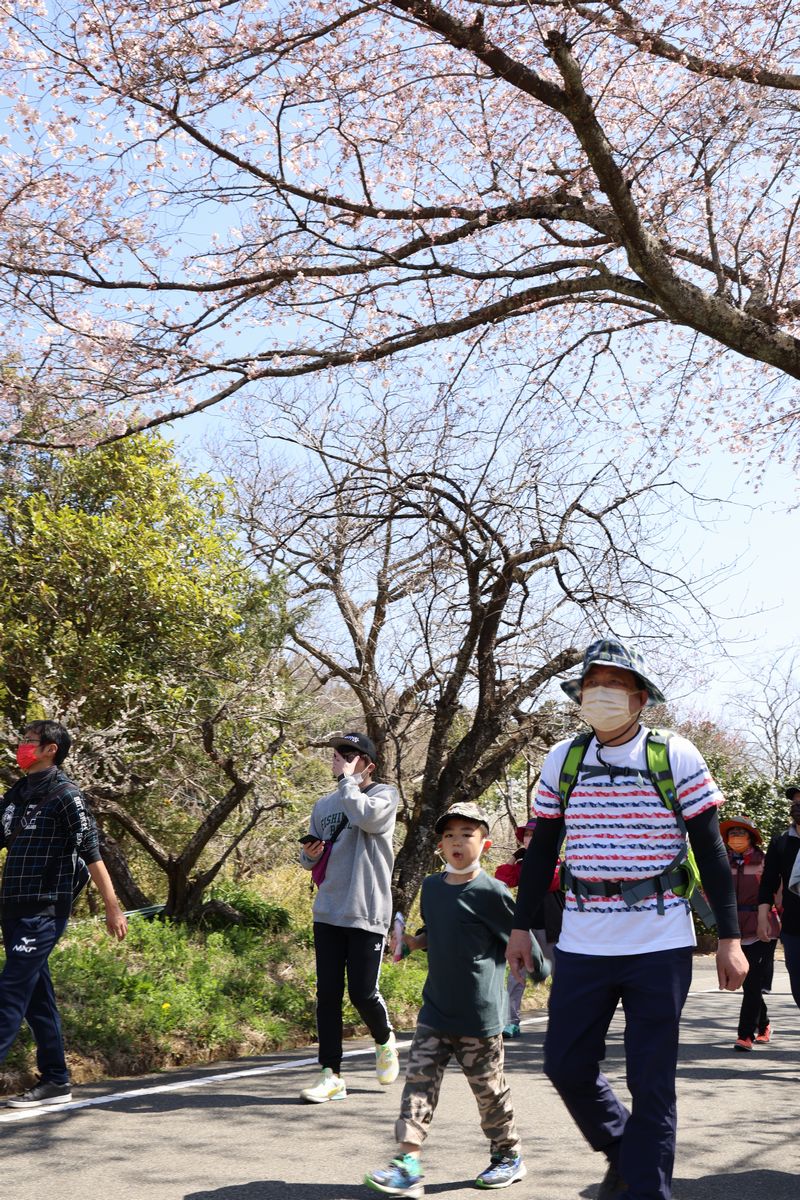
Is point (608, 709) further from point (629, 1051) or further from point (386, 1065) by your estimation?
point (386, 1065)

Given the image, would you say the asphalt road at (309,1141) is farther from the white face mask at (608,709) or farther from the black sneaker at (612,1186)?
the white face mask at (608,709)

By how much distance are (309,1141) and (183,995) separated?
10.8 feet

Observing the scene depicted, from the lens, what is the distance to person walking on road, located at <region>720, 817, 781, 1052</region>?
901 cm

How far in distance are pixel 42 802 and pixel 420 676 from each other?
7.22 meters

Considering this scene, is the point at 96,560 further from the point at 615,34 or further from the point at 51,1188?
the point at 51,1188

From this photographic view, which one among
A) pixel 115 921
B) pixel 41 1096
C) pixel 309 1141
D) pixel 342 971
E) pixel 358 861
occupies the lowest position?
pixel 309 1141

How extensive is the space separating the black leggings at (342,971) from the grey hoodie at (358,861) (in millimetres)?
89

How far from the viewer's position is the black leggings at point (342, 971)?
6.44m

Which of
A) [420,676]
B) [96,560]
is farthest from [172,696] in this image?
[420,676]

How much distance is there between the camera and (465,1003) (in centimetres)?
486

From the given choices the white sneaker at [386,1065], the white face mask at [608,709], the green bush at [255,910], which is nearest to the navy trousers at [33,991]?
the white sneaker at [386,1065]

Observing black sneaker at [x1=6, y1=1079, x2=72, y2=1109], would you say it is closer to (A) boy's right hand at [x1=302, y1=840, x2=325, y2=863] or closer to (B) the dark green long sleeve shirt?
(A) boy's right hand at [x1=302, y1=840, x2=325, y2=863]

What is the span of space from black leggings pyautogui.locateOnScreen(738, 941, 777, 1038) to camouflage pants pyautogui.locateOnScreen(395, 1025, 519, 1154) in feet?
14.7

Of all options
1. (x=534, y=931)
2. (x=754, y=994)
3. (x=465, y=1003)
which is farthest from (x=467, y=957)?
(x=754, y=994)
